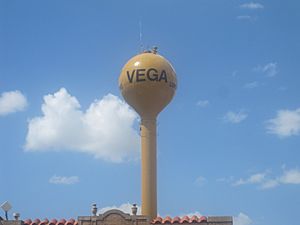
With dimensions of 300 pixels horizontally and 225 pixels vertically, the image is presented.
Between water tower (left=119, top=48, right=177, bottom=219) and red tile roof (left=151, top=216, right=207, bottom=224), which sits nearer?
red tile roof (left=151, top=216, right=207, bottom=224)

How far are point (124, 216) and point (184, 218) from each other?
3.61 m

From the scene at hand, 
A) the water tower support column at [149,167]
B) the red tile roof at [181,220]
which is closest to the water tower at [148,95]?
the water tower support column at [149,167]

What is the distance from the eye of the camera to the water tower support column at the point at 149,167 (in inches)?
1592

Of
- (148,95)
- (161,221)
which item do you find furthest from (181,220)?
(148,95)

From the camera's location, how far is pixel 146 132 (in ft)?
139

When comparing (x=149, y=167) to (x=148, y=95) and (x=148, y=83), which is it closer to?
(x=148, y=95)

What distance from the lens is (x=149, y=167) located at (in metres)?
41.8

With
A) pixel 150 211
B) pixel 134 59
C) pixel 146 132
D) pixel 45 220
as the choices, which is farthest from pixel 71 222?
pixel 134 59

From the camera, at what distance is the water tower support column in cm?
4044

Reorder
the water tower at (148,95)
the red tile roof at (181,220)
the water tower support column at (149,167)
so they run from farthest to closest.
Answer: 1. the water tower at (148,95)
2. the water tower support column at (149,167)
3. the red tile roof at (181,220)

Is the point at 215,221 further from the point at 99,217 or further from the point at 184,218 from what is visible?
the point at 99,217

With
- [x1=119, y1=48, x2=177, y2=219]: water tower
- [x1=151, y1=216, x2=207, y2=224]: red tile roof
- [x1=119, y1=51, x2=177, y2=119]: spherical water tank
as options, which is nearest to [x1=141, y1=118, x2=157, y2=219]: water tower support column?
[x1=119, y1=48, x2=177, y2=219]: water tower

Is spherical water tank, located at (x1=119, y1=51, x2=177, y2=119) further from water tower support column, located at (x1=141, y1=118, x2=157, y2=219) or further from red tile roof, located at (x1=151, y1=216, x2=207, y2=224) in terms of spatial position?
red tile roof, located at (x1=151, y1=216, x2=207, y2=224)

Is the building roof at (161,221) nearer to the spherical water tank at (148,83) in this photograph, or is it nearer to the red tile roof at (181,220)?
the red tile roof at (181,220)
